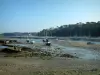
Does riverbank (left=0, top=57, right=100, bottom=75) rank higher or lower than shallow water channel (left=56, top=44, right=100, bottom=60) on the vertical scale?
higher

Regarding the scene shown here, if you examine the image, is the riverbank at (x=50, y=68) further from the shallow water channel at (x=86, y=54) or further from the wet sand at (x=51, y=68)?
the shallow water channel at (x=86, y=54)

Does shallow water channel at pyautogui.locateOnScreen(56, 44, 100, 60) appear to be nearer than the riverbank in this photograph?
No

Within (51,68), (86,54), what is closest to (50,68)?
(51,68)

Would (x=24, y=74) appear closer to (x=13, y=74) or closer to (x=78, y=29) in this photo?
(x=13, y=74)

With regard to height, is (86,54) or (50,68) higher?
(50,68)

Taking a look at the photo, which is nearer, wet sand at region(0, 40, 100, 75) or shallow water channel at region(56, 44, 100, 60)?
wet sand at region(0, 40, 100, 75)

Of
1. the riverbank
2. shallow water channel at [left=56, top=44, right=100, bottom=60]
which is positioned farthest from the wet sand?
shallow water channel at [left=56, top=44, right=100, bottom=60]

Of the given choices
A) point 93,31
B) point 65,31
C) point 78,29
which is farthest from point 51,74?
point 65,31

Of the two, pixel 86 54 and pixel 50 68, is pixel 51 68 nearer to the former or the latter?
pixel 50 68

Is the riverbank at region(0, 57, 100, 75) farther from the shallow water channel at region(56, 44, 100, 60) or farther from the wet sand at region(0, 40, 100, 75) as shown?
the shallow water channel at region(56, 44, 100, 60)

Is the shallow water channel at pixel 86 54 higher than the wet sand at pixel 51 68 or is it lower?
lower

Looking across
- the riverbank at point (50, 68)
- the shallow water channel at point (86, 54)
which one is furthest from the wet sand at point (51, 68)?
the shallow water channel at point (86, 54)

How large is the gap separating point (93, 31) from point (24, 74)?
423 feet

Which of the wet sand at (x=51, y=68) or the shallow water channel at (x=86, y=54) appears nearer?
the wet sand at (x=51, y=68)
